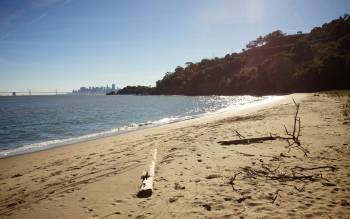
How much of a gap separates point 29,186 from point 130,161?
3.43 metres

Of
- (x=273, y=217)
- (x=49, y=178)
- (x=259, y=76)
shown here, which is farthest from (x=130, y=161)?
(x=259, y=76)

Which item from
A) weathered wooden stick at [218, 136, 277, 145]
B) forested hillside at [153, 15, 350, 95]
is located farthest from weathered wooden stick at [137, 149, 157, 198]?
forested hillside at [153, 15, 350, 95]

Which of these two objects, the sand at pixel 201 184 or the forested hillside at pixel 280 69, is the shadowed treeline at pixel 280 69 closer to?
the forested hillside at pixel 280 69

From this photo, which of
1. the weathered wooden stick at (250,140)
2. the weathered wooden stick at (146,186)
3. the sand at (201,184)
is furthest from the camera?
the weathered wooden stick at (250,140)

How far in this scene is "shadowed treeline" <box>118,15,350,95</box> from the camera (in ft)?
209

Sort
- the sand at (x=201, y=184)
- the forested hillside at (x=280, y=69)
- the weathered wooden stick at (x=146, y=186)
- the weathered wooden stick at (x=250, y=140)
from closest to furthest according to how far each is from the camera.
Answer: the sand at (x=201, y=184), the weathered wooden stick at (x=146, y=186), the weathered wooden stick at (x=250, y=140), the forested hillside at (x=280, y=69)

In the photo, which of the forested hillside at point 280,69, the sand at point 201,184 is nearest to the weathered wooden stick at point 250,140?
the sand at point 201,184

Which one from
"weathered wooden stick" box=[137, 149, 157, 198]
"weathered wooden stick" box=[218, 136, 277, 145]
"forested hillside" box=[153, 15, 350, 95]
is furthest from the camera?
"forested hillside" box=[153, 15, 350, 95]

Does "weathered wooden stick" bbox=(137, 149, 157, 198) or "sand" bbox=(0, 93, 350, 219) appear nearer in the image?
"sand" bbox=(0, 93, 350, 219)

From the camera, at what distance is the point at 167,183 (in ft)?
23.4

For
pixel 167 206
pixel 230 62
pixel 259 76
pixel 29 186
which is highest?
pixel 230 62

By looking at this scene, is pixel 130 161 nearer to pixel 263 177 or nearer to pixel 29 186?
pixel 29 186

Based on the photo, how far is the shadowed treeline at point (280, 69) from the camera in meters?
63.6

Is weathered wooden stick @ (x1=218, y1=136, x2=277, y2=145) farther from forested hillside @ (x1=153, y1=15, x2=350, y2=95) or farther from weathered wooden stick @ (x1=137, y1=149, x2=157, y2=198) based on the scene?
forested hillside @ (x1=153, y1=15, x2=350, y2=95)
